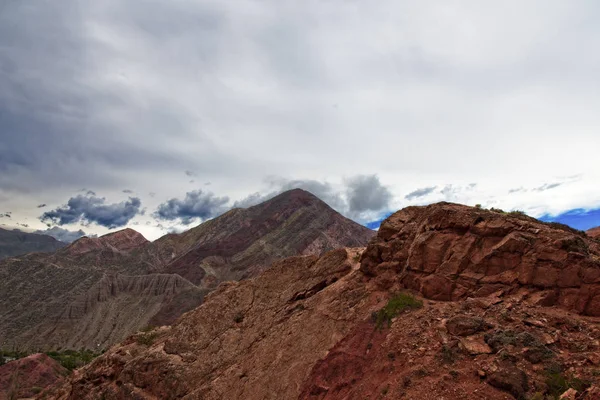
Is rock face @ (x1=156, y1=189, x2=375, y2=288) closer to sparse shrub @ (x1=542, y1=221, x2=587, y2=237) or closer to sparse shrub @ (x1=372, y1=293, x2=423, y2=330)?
sparse shrub @ (x1=372, y1=293, x2=423, y2=330)

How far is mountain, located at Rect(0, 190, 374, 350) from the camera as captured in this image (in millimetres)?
89125

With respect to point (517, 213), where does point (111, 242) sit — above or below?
above

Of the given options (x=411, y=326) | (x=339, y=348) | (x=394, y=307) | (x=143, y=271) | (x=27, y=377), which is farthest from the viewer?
(x=143, y=271)

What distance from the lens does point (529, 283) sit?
12.6 meters

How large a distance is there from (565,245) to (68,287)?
114843 mm

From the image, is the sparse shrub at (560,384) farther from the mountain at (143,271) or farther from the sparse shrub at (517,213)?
the mountain at (143,271)

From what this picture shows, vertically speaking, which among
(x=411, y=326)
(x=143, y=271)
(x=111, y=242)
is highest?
(x=111, y=242)

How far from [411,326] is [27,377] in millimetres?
49447

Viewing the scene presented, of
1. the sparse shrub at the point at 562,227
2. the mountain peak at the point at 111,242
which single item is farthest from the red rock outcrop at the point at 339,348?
the mountain peak at the point at 111,242

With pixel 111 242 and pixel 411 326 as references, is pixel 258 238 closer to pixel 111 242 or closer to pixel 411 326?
pixel 111 242

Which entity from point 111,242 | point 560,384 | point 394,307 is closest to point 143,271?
point 111,242

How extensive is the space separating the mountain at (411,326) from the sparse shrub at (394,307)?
2.1 inches

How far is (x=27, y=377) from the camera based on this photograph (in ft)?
152

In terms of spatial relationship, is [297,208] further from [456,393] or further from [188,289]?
[456,393]
